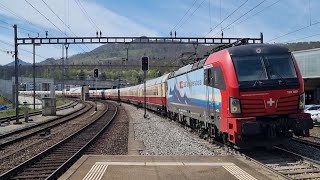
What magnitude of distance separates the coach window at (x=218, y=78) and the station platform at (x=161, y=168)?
217 centimetres

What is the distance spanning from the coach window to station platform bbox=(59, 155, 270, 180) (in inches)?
85.6

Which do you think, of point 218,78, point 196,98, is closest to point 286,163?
point 218,78

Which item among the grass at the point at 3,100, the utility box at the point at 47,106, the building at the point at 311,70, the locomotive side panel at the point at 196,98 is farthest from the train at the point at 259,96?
the grass at the point at 3,100

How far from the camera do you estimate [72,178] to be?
32.0ft

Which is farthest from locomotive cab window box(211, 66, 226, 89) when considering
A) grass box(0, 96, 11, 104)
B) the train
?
grass box(0, 96, 11, 104)

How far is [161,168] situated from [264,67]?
4.40m

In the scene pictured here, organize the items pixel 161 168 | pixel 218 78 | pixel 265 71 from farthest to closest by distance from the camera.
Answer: pixel 218 78 < pixel 265 71 < pixel 161 168

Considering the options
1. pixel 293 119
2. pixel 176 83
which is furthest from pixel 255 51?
pixel 176 83

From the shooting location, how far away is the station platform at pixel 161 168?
9820 millimetres

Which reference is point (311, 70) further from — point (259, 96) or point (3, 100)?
point (3, 100)

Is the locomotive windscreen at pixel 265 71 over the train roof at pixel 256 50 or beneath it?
beneath

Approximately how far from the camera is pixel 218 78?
1361cm

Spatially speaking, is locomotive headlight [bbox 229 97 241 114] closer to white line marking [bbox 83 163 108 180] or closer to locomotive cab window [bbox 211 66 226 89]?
locomotive cab window [bbox 211 66 226 89]

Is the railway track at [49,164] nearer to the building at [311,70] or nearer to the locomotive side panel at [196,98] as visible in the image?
the locomotive side panel at [196,98]
